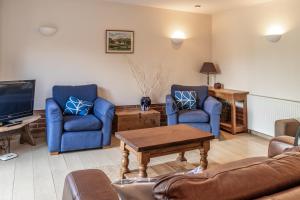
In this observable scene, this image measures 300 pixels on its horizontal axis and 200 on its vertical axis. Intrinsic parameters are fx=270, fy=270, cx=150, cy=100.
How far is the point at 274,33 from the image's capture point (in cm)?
427

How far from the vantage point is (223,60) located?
18.0 ft

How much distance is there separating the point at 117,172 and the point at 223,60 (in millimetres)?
3422

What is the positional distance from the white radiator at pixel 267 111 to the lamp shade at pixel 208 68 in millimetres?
966

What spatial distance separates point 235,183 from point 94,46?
4.20m

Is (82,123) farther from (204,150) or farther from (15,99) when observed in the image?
(204,150)

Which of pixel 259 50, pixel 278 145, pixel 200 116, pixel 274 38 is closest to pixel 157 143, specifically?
pixel 278 145

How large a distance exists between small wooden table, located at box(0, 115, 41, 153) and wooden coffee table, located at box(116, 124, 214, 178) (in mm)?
1547

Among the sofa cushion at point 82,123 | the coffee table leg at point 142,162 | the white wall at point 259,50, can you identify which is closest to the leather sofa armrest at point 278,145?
the coffee table leg at point 142,162

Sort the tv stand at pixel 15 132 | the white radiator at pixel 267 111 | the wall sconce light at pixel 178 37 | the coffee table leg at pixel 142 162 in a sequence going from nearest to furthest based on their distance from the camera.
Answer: the coffee table leg at pixel 142 162
the tv stand at pixel 15 132
the white radiator at pixel 267 111
the wall sconce light at pixel 178 37

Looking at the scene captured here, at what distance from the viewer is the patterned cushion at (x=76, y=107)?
4.14 m

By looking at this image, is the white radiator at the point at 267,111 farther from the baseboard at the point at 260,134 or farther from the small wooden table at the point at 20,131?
the small wooden table at the point at 20,131

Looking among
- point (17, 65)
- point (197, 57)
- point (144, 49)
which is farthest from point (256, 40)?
point (17, 65)

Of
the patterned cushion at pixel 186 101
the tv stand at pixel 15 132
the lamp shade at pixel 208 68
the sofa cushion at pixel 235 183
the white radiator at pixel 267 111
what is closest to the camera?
the sofa cushion at pixel 235 183

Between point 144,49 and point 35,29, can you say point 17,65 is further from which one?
point 144,49
